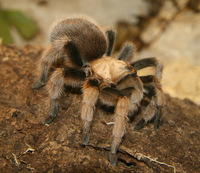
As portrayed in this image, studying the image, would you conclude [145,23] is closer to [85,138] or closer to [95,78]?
[95,78]

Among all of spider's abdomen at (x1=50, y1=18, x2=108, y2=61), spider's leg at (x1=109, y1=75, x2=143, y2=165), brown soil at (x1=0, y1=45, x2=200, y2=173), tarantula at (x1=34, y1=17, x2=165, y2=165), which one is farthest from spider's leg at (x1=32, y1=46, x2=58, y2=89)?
spider's leg at (x1=109, y1=75, x2=143, y2=165)

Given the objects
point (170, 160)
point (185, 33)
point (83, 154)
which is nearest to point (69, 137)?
point (83, 154)

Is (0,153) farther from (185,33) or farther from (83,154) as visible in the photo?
(185,33)

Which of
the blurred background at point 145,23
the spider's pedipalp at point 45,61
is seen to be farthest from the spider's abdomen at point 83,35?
the blurred background at point 145,23

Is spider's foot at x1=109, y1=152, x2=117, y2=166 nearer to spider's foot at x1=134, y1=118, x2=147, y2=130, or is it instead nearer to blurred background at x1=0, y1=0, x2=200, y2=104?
spider's foot at x1=134, y1=118, x2=147, y2=130

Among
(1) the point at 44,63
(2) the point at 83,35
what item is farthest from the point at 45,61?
(2) the point at 83,35

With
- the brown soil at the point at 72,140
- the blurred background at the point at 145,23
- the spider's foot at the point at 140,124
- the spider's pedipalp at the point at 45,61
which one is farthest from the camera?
the blurred background at the point at 145,23

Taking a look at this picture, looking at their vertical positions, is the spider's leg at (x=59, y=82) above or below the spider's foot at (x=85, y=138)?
above

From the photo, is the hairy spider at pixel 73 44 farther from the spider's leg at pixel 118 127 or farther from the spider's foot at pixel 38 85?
the spider's leg at pixel 118 127
